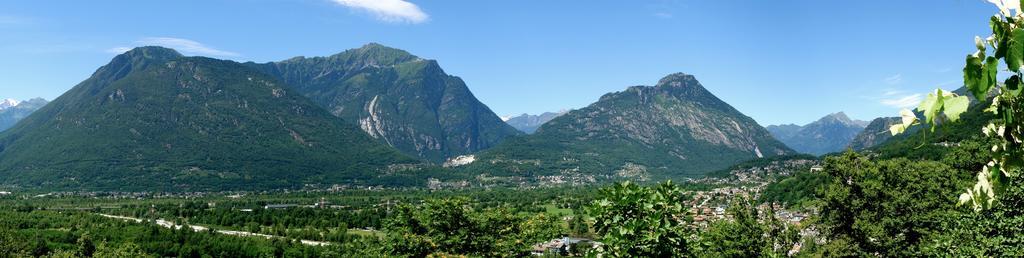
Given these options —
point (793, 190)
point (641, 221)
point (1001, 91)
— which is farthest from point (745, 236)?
point (793, 190)

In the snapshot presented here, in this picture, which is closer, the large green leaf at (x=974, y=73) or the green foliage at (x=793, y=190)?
the large green leaf at (x=974, y=73)

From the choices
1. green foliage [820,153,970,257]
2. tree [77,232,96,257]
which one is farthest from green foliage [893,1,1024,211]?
tree [77,232,96,257]

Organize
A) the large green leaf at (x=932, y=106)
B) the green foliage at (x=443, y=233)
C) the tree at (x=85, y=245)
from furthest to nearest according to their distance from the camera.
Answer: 1. the tree at (x=85, y=245)
2. the green foliage at (x=443, y=233)
3. the large green leaf at (x=932, y=106)

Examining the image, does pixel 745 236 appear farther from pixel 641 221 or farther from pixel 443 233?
pixel 641 221

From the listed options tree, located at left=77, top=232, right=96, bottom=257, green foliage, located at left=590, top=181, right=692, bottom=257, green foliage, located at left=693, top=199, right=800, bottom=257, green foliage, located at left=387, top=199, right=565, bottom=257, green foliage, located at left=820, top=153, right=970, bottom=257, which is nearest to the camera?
green foliage, located at left=590, top=181, right=692, bottom=257

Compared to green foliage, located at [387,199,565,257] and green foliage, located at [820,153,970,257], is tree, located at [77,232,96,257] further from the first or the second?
green foliage, located at [820,153,970,257]

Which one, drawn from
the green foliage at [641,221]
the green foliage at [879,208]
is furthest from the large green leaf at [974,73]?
the green foliage at [879,208]

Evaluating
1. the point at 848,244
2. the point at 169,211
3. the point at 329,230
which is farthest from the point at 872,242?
the point at 169,211

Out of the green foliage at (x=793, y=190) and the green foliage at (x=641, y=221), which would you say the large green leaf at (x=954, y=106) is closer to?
the green foliage at (x=641, y=221)

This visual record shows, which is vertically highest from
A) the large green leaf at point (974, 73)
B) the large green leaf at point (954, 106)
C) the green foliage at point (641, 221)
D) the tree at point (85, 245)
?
the large green leaf at point (974, 73)
